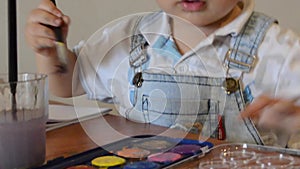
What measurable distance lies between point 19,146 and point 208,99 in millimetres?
299

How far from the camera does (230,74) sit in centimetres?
72

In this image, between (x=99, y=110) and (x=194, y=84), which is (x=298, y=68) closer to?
(x=194, y=84)

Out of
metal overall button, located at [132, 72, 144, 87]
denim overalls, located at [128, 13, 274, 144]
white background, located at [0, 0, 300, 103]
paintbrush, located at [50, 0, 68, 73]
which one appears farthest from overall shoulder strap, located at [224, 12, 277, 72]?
white background, located at [0, 0, 300, 103]

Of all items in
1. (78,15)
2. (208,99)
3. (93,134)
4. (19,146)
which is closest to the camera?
(19,146)

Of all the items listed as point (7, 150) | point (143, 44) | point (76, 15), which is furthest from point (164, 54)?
point (76, 15)

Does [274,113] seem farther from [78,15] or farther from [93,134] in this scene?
[78,15]

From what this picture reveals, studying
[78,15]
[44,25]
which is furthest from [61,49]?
[78,15]

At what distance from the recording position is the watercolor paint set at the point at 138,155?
1.55ft

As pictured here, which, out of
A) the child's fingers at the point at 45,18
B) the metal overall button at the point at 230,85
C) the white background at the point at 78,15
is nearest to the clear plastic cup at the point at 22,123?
the child's fingers at the point at 45,18

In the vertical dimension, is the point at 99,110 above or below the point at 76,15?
below

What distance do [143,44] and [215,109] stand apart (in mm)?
158

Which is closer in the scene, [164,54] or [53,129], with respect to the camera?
[53,129]

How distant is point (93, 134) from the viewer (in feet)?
1.95

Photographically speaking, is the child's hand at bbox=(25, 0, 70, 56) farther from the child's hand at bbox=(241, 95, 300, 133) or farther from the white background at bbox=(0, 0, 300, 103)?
the white background at bbox=(0, 0, 300, 103)
